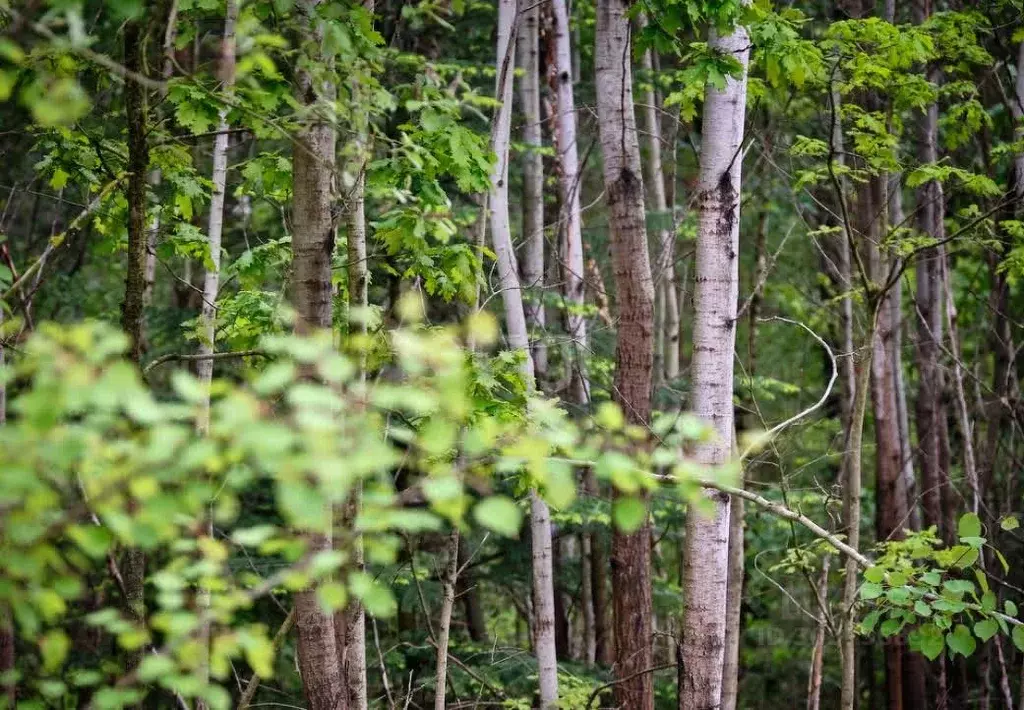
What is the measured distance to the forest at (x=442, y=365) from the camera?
1.76 meters

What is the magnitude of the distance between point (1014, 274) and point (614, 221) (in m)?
3.34

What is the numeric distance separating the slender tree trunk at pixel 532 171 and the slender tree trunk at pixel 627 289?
182 centimetres

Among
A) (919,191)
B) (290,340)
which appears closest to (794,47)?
(290,340)

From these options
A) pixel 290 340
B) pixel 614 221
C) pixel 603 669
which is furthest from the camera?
pixel 603 669

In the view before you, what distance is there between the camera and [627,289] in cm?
→ 577

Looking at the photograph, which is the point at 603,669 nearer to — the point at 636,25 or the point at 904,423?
the point at 904,423

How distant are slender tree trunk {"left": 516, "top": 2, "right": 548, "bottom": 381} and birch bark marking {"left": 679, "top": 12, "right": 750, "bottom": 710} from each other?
3162 mm

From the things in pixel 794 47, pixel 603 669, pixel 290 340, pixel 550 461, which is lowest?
pixel 603 669

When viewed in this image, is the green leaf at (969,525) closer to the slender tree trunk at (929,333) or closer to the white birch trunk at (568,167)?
the white birch trunk at (568,167)

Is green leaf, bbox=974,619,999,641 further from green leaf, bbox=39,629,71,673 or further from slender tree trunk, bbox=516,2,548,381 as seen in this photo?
slender tree trunk, bbox=516,2,548,381

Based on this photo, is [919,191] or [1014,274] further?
[919,191]

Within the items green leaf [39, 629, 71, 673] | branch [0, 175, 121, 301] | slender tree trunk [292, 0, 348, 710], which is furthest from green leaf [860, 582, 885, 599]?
branch [0, 175, 121, 301]

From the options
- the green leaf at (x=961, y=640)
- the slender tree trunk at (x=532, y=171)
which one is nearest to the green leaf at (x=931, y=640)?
the green leaf at (x=961, y=640)

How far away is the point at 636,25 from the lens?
6562mm
